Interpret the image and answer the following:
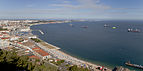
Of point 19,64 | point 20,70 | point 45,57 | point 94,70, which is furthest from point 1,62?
point 94,70

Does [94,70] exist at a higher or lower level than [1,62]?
lower

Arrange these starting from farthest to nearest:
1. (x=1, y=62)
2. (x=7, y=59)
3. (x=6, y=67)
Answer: (x=7, y=59) → (x=1, y=62) → (x=6, y=67)

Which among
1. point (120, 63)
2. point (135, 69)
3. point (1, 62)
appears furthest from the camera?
point (120, 63)

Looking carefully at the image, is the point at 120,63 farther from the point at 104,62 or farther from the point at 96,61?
the point at 96,61

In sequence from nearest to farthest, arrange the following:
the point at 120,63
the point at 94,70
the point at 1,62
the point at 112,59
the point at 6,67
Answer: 1. the point at 6,67
2. the point at 1,62
3. the point at 94,70
4. the point at 120,63
5. the point at 112,59

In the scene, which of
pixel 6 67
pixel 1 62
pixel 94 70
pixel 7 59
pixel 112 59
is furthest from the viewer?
pixel 112 59

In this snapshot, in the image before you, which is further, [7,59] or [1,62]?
[7,59]

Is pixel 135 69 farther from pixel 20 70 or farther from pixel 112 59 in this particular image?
pixel 20 70

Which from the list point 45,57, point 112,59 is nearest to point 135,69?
Answer: point 112,59

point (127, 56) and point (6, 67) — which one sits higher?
point (6, 67)
